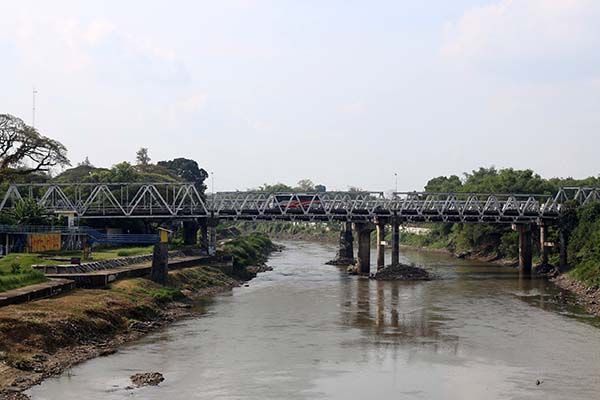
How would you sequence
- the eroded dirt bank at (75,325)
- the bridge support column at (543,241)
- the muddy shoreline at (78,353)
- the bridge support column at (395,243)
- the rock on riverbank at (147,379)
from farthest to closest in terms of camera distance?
the bridge support column at (543,241), the bridge support column at (395,243), the eroded dirt bank at (75,325), the rock on riverbank at (147,379), the muddy shoreline at (78,353)

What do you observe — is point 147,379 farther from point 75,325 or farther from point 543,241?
point 543,241

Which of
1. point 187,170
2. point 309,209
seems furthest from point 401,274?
point 187,170

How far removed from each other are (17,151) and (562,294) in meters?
64.8

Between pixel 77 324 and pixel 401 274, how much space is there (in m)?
49.1

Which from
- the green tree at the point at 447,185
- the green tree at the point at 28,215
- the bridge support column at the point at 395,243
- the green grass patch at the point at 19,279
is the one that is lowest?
the green grass patch at the point at 19,279

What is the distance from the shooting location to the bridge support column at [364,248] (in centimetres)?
9500

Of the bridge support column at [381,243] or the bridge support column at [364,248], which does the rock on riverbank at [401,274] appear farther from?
the bridge support column at [381,243]

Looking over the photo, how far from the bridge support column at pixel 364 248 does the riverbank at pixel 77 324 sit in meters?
29.8

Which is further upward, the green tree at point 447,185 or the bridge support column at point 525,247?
the green tree at point 447,185

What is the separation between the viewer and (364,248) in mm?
96250

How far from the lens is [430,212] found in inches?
3922

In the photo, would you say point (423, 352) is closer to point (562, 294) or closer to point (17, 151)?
point (562, 294)

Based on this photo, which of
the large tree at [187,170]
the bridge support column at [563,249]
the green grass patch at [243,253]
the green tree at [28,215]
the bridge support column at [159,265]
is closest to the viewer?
the bridge support column at [159,265]

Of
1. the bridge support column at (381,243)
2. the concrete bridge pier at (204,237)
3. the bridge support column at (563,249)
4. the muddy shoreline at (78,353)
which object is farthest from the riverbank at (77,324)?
the bridge support column at (563,249)
